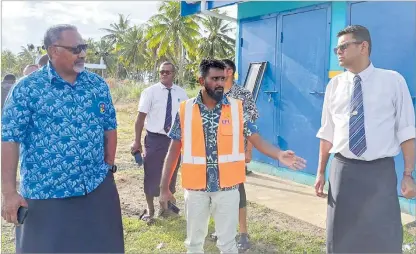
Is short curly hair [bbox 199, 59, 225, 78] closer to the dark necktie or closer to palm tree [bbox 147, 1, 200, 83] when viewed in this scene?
the dark necktie

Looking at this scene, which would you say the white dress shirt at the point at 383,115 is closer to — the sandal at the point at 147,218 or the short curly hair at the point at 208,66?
the short curly hair at the point at 208,66

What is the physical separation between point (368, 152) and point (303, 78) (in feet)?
11.4

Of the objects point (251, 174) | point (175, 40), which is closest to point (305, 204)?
point (251, 174)

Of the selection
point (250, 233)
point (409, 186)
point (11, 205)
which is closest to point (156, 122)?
point (250, 233)

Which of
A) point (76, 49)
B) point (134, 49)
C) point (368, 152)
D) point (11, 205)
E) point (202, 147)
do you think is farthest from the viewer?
point (134, 49)

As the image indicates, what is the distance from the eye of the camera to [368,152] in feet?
9.67

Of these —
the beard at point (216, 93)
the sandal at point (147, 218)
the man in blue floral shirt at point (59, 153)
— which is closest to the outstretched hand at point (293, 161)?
the beard at point (216, 93)

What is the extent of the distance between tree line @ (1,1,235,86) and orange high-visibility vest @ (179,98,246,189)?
19475 mm

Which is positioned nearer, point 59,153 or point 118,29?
point 59,153

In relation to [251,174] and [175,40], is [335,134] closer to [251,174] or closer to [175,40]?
[251,174]

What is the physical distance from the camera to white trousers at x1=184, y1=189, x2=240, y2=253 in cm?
317

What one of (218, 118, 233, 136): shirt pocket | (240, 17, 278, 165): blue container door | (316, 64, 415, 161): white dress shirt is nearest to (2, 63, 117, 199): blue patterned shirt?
(218, 118, 233, 136): shirt pocket

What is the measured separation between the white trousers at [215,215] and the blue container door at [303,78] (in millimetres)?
3259

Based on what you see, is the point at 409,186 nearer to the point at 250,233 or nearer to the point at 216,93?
the point at 216,93
